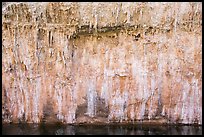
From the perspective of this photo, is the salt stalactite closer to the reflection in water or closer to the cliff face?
the cliff face

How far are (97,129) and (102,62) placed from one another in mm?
809

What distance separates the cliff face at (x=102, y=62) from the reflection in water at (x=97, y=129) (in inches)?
3.7

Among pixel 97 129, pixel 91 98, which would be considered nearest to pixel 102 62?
pixel 91 98

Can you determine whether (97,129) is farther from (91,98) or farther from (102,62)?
(102,62)

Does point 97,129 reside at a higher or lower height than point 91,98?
lower

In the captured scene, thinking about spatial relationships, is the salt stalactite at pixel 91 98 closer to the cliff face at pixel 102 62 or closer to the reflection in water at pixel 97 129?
the cliff face at pixel 102 62

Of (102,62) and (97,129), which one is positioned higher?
(102,62)

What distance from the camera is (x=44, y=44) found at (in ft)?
16.5

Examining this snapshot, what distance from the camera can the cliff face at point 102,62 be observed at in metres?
4.96

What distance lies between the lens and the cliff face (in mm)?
4957

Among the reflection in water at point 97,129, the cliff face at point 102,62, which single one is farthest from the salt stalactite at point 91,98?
the reflection in water at point 97,129

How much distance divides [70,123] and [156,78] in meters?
1.19

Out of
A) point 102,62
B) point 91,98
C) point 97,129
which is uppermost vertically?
point 102,62

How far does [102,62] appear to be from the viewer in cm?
507
